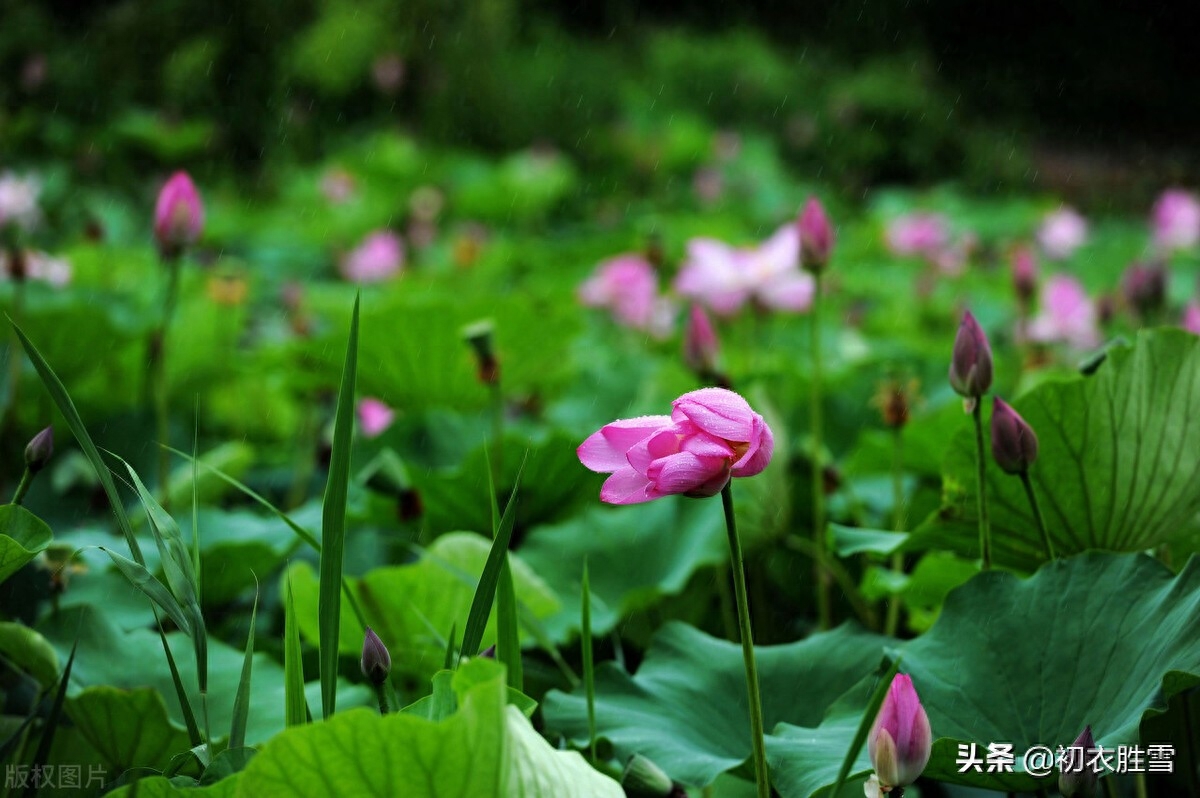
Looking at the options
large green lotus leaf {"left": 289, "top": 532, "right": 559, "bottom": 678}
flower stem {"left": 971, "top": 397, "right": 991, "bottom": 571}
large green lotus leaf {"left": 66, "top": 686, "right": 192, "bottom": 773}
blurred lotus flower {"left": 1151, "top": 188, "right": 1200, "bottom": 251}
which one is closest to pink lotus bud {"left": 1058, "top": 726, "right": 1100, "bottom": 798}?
flower stem {"left": 971, "top": 397, "right": 991, "bottom": 571}

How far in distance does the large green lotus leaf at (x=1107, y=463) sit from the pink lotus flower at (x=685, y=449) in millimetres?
328

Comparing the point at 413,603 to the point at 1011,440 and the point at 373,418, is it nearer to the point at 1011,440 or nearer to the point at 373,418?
the point at 1011,440

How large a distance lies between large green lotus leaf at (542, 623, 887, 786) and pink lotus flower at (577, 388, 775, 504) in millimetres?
230

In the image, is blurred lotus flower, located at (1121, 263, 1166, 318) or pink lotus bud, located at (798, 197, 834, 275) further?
blurred lotus flower, located at (1121, 263, 1166, 318)

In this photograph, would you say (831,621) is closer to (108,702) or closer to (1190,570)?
(1190,570)

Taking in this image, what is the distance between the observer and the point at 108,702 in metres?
0.72

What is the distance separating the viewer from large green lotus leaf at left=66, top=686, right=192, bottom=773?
0.72m

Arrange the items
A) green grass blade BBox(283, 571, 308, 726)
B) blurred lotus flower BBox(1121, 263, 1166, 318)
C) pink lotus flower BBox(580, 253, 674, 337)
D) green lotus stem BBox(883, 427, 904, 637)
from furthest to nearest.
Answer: pink lotus flower BBox(580, 253, 674, 337), blurred lotus flower BBox(1121, 263, 1166, 318), green lotus stem BBox(883, 427, 904, 637), green grass blade BBox(283, 571, 308, 726)

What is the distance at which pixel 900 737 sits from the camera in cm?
56

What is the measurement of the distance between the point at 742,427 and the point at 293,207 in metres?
3.62

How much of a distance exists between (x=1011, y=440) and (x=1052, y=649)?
0.45ft

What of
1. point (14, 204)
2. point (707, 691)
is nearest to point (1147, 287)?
point (707, 691)

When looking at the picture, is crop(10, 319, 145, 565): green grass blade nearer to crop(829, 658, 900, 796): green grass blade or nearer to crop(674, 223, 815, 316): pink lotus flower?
crop(829, 658, 900, 796): green grass blade

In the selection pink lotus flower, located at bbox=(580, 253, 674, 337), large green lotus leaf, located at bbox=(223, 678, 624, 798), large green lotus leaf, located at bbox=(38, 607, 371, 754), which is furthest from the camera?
pink lotus flower, located at bbox=(580, 253, 674, 337)
